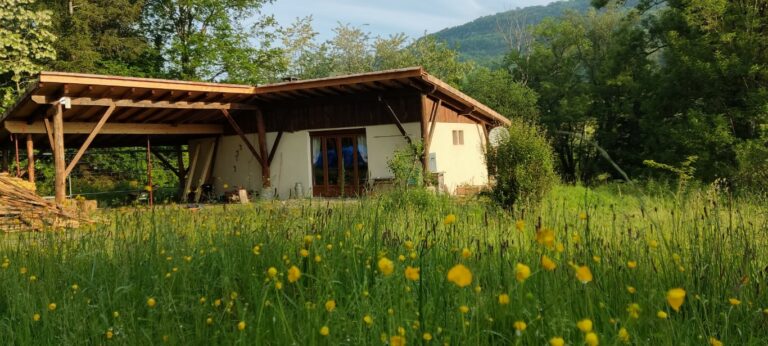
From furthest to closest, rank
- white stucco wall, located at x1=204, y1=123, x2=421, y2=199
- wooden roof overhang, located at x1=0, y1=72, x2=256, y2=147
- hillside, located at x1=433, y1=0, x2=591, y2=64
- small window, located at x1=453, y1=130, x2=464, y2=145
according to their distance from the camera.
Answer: hillside, located at x1=433, y1=0, x2=591, y2=64, small window, located at x1=453, y1=130, x2=464, y2=145, white stucco wall, located at x1=204, y1=123, x2=421, y2=199, wooden roof overhang, located at x1=0, y1=72, x2=256, y2=147

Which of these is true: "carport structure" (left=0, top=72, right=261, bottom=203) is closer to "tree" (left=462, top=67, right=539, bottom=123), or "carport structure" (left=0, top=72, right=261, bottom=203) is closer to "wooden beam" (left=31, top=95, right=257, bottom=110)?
"wooden beam" (left=31, top=95, right=257, bottom=110)

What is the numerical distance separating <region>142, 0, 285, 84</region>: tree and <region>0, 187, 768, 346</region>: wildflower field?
78.7 feet

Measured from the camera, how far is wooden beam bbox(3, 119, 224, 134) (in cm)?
1444

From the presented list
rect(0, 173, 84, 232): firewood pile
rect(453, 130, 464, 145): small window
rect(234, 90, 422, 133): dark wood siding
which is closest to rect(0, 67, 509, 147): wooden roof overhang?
rect(234, 90, 422, 133): dark wood siding

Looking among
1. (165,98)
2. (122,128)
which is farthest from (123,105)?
(122,128)

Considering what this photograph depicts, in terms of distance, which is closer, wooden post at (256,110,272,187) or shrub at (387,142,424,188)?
shrub at (387,142,424,188)

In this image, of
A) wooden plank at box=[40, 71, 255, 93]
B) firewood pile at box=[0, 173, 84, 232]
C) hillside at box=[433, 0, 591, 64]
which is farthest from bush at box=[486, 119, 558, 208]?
hillside at box=[433, 0, 591, 64]

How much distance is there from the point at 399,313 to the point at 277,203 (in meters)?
3.79

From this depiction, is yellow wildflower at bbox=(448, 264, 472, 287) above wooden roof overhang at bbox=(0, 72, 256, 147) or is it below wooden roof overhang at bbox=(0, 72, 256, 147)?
below

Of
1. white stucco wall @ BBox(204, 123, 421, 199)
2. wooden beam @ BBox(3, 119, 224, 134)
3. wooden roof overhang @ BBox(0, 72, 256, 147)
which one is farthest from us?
white stucco wall @ BBox(204, 123, 421, 199)

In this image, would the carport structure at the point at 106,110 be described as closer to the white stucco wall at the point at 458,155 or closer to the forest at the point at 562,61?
the forest at the point at 562,61

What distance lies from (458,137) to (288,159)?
5134 mm

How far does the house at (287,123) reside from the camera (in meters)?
13.4

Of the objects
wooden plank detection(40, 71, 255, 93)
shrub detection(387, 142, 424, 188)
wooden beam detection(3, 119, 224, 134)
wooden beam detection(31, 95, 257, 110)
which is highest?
wooden plank detection(40, 71, 255, 93)
